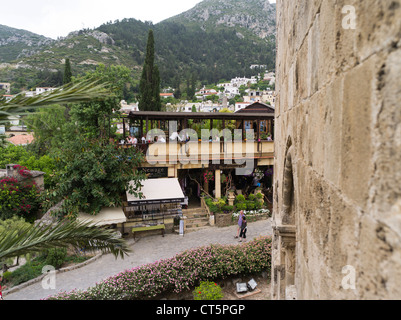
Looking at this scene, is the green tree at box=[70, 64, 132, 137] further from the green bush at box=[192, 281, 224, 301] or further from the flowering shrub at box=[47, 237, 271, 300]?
the green bush at box=[192, 281, 224, 301]

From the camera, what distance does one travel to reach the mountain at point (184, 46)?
265 feet

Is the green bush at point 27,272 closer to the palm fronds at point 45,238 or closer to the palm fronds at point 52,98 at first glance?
the palm fronds at point 45,238

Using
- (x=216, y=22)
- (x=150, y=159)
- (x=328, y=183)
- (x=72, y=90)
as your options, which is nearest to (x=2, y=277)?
(x=150, y=159)

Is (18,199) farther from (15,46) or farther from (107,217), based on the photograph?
(15,46)

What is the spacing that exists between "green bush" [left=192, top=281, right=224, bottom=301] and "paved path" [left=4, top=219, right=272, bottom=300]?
2.82 m

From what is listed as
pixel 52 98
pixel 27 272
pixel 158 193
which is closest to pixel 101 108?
pixel 158 193

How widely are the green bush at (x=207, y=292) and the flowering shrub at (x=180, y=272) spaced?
280 mm

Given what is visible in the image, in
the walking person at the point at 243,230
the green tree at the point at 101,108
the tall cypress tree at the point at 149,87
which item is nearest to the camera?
the walking person at the point at 243,230

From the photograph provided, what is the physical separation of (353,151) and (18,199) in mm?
16071

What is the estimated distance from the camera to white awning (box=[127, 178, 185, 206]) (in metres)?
12.4

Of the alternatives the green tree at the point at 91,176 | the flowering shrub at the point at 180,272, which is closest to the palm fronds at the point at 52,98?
the flowering shrub at the point at 180,272

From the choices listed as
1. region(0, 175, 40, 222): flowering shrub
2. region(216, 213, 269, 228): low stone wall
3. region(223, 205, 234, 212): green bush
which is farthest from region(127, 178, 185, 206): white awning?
region(0, 175, 40, 222): flowering shrub

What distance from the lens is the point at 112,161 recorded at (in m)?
11.8

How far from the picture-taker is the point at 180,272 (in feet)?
28.9
